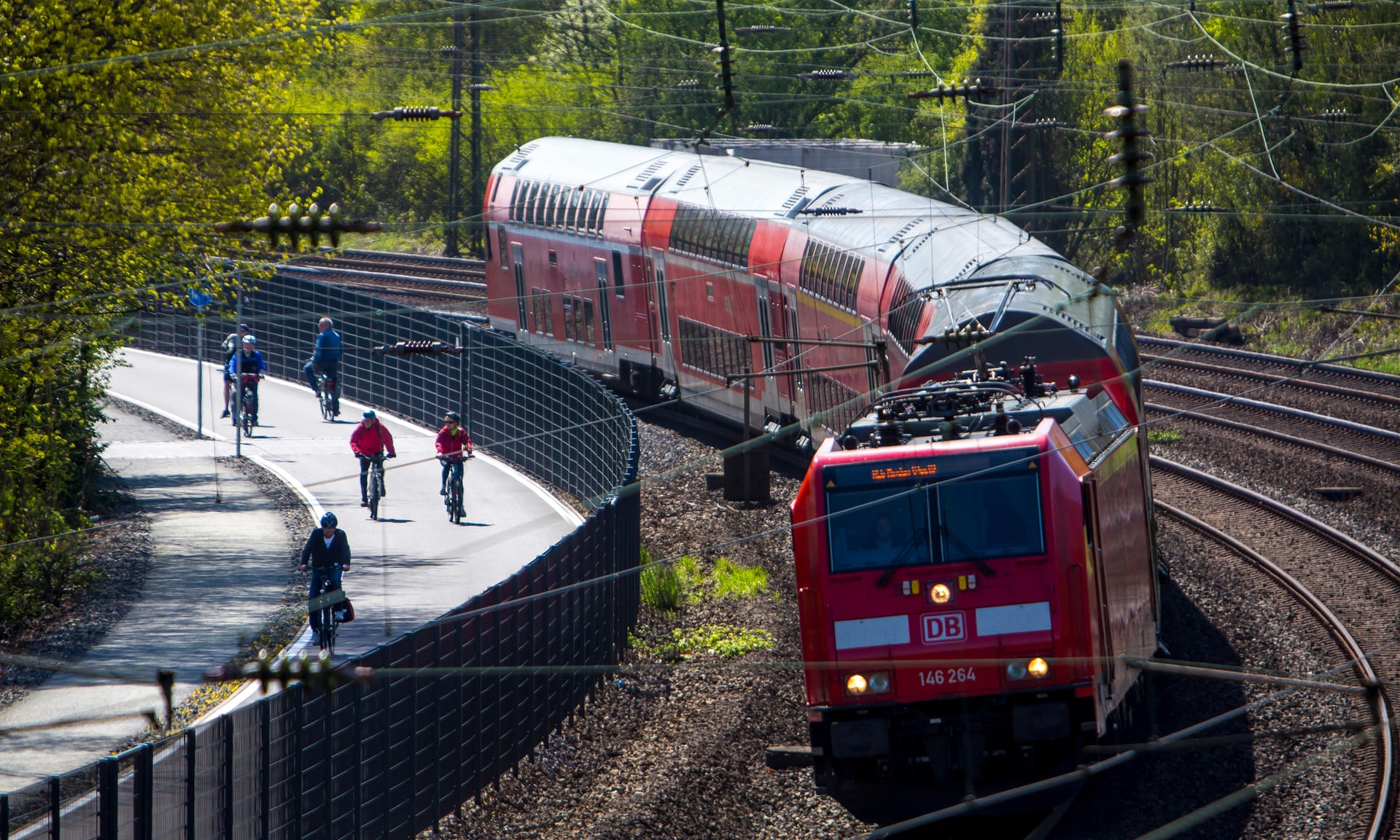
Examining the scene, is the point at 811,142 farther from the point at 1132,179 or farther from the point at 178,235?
the point at 1132,179

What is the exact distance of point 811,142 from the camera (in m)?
44.4

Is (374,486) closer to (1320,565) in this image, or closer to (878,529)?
(1320,565)

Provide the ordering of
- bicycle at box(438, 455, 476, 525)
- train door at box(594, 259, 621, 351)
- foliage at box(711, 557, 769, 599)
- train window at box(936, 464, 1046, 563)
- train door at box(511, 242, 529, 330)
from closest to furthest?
train window at box(936, 464, 1046, 563) → foliage at box(711, 557, 769, 599) → bicycle at box(438, 455, 476, 525) → train door at box(594, 259, 621, 351) → train door at box(511, 242, 529, 330)

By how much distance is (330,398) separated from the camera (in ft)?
109

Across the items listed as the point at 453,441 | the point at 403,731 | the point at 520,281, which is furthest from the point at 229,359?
the point at 403,731

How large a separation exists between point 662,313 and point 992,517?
19.2 meters

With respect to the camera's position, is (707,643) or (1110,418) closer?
(1110,418)

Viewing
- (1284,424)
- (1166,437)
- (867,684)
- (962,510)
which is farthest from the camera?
(1166,437)

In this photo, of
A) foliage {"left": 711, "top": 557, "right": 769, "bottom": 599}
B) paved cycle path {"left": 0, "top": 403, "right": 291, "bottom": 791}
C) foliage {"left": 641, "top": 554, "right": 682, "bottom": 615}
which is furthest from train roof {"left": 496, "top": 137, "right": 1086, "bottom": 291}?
paved cycle path {"left": 0, "top": 403, "right": 291, "bottom": 791}

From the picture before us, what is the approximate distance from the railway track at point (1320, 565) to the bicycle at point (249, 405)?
15.9m

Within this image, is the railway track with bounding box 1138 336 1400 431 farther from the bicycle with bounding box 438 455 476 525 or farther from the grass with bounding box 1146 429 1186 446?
the bicycle with bounding box 438 455 476 525

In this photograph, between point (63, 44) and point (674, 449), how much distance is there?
12424 millimetres

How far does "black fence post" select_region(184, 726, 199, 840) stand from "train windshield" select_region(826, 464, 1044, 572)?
4561 mm

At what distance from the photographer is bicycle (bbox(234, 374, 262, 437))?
99.2 feet
